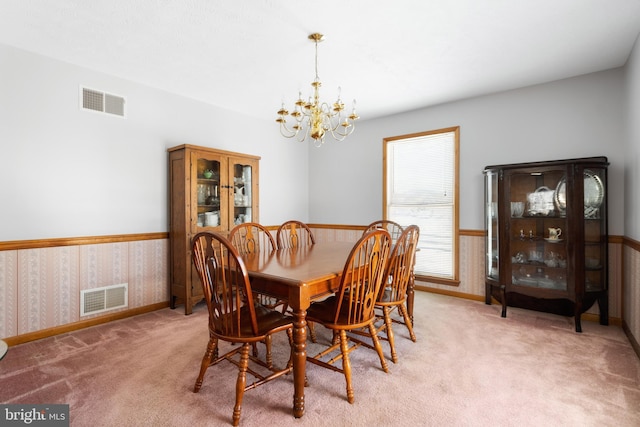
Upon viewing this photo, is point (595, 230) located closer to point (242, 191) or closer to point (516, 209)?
point (516, 209)

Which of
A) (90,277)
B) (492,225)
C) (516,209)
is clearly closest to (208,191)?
(90,277)

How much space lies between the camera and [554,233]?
3068mm

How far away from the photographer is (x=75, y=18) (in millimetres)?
2234

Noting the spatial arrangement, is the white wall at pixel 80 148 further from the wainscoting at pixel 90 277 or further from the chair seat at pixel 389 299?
the chair seat at pixel 389 299

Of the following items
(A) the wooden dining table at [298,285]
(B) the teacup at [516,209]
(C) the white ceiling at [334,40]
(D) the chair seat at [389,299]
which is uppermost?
(C) the white ceiling at [334,40]

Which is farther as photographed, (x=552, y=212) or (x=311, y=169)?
(x=311, y=169)

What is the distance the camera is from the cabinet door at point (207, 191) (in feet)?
11.3

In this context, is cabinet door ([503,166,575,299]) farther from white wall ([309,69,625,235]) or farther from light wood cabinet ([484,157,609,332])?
white wall ([309,69,625,235])

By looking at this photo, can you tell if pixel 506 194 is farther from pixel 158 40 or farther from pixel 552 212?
pixel 158 40

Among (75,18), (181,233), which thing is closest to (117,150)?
(181,233)

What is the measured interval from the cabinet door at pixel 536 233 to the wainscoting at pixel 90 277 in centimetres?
49

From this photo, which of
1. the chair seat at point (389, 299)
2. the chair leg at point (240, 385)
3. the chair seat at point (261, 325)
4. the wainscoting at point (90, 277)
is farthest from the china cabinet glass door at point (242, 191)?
the chair leg at point (240, 385)

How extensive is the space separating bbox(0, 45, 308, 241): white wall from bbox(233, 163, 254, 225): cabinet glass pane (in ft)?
1.78

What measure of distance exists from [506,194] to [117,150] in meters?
3.97
